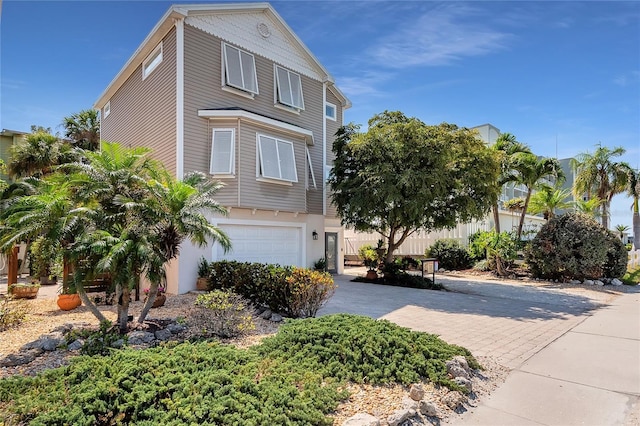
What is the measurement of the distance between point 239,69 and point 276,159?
3637 mm

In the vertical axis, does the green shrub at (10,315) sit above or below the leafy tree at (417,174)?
below

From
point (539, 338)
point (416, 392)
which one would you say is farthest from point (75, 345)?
point (539, 338)

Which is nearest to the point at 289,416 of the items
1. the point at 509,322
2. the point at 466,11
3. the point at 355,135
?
the point at 509,322

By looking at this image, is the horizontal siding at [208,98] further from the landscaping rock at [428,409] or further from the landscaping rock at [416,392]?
the landscaping rock at [428,409]

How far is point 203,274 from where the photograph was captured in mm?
11812

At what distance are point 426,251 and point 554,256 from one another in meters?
7.76

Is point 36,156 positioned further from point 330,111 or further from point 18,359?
point 18,359

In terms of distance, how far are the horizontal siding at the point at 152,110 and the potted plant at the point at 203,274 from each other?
3194 millimetres

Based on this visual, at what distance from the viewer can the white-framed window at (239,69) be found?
44.4 feet

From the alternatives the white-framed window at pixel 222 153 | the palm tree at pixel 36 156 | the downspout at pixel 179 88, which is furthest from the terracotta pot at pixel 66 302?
the palm tree at pixel 36 156

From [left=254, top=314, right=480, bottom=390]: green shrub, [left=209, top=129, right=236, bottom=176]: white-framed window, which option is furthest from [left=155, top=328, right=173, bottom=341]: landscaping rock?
[left=209, top=129, right=236, bottom=176]: white-framed window

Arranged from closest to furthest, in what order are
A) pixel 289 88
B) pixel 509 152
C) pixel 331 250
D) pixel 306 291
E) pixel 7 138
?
pixel 306 291, pixel 289 88, pixel 331 250, pixel 509 152, pixel 7 138

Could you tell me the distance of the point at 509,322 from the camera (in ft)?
29.2

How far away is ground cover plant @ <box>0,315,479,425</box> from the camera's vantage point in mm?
3400
